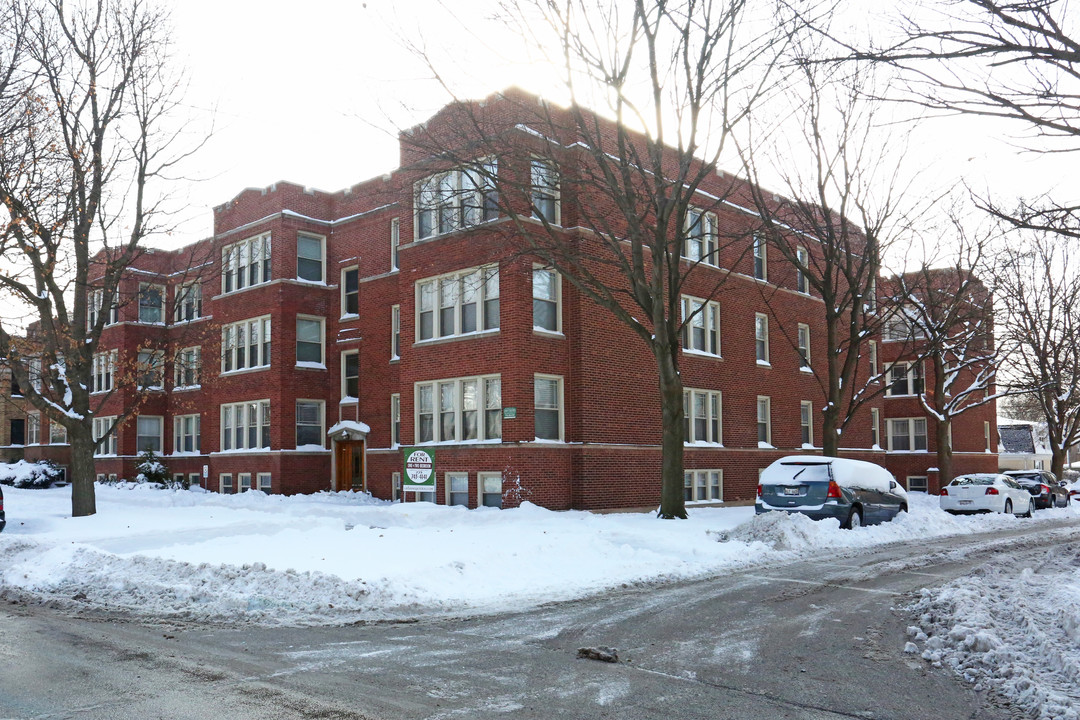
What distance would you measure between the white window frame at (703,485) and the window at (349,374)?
38.4ft

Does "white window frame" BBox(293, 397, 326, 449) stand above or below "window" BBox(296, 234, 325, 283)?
below

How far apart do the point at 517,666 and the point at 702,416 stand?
71.0 ft

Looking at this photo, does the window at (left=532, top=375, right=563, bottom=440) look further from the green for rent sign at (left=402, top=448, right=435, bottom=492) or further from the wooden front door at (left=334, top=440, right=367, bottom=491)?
the wooden front door at (left=334, top=440, right=367, bottom=491)

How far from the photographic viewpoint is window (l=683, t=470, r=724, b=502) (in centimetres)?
2775

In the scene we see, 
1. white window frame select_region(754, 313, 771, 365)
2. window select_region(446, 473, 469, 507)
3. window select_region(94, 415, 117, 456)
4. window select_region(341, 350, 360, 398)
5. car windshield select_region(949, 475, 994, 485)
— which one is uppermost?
white window frame select_region(754, 313, 771, 365)

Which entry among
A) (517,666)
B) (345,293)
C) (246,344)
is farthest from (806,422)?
(517,666)

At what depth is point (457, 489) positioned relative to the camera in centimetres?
2423

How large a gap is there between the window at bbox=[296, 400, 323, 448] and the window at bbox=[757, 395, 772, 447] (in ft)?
49.4

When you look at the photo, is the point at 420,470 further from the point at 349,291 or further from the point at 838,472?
the point at 838,472

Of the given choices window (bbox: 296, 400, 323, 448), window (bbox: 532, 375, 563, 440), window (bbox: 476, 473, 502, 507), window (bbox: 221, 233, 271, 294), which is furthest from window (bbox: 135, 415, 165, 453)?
window (bbox: 532, 375, 563, 440)

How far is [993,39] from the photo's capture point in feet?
24.2

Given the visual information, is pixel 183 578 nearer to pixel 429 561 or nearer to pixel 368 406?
pixel 429 561

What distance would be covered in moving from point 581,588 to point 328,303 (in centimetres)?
2221

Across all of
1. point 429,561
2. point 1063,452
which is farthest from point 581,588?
point 1063,452
